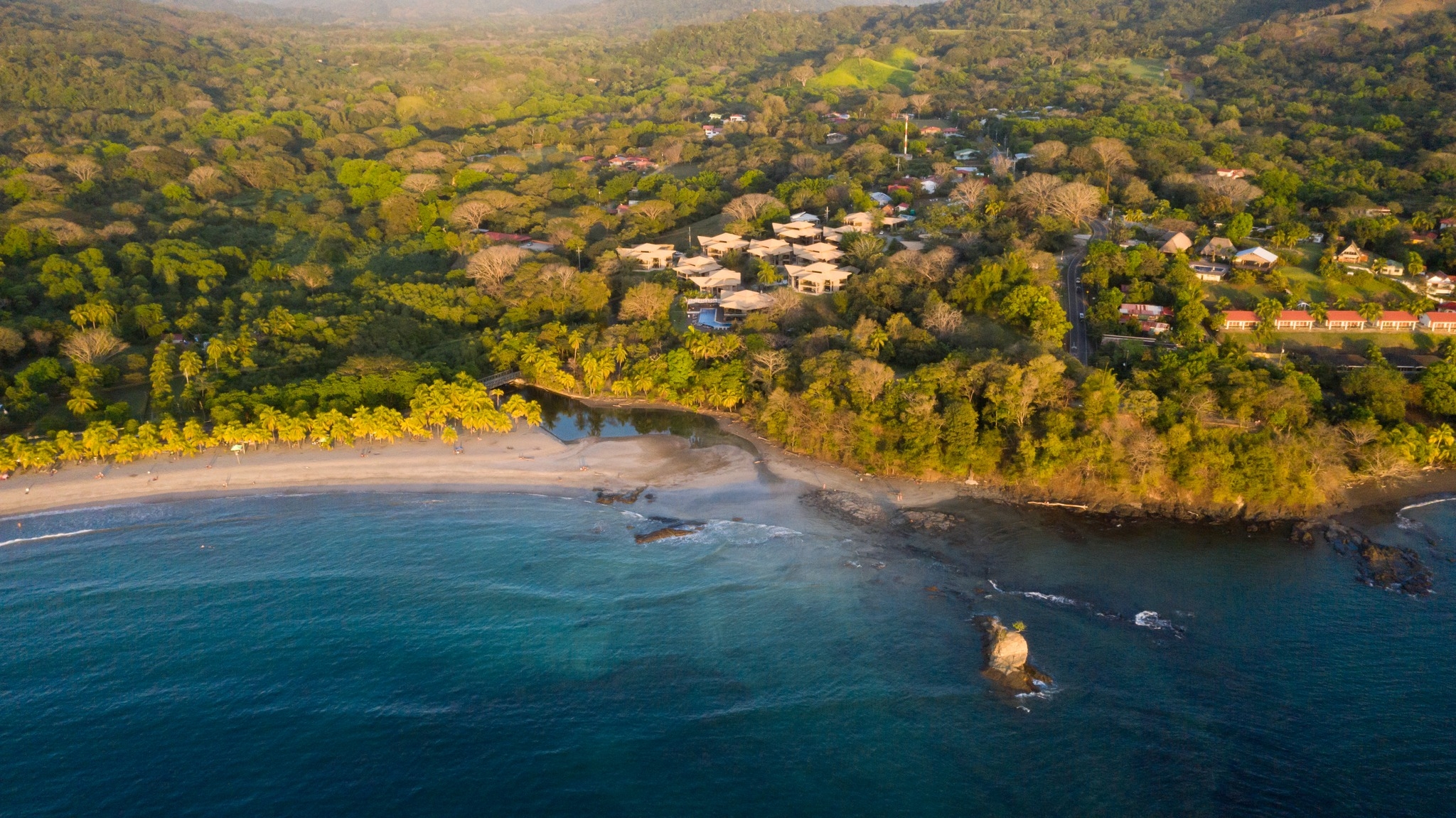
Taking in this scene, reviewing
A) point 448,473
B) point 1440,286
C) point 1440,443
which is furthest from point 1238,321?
point 448,473

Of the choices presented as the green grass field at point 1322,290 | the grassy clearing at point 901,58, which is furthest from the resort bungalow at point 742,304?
the grassy clearing at point 901,58

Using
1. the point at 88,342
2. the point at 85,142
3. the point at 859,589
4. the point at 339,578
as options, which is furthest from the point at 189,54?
the point at 859,589

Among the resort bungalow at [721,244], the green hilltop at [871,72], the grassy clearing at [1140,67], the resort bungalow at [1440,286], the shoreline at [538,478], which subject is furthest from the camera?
the green hilltop at [871,72]

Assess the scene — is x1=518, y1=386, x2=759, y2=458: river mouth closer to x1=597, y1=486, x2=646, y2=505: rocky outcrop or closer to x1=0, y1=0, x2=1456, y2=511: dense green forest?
x1=0, y1=0, x2=1456, y2=511: dense green forest

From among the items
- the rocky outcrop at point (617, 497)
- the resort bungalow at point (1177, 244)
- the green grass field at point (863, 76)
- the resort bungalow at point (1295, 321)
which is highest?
the green grass field at point (863, 76)

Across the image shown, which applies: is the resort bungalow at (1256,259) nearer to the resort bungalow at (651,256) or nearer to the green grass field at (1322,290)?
the green grass field at (1322,290)
